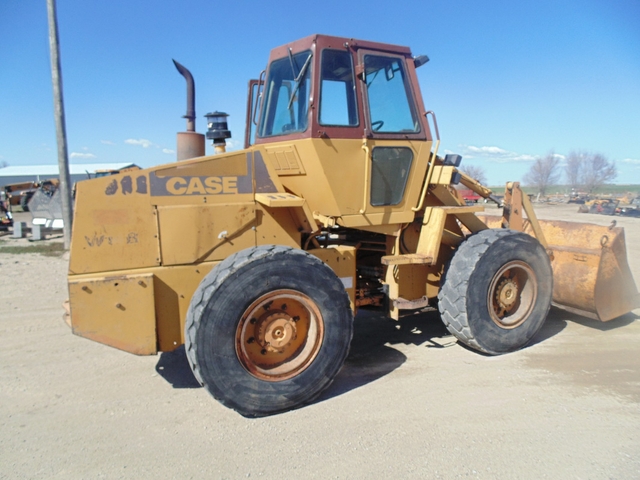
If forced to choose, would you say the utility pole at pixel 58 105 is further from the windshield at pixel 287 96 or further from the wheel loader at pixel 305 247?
the windshield at pixel 287 96

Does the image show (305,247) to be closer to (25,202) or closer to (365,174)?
(365,174)

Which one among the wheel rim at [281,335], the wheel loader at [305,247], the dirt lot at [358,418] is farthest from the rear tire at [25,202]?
the wheel rim at [281,335]

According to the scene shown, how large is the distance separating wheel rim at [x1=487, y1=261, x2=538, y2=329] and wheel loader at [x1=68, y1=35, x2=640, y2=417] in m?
0.02

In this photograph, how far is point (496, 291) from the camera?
15.8ft

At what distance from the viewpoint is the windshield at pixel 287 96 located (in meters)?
4.30

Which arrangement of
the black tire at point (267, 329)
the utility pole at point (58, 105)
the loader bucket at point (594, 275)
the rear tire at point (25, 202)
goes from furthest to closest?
the rear tire at point (25, 202) < the utility pole at point (58, 105) < the loader bucket at point (594, 275) < the black tire at point (267, 329)


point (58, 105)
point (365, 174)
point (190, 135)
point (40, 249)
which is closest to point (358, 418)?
point (365, 174)

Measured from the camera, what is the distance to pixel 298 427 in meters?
3.38

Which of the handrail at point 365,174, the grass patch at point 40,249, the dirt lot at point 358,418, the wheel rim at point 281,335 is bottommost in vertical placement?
the grass patch at point 40,249

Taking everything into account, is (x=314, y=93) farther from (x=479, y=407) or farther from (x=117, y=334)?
(x=479, y=407)

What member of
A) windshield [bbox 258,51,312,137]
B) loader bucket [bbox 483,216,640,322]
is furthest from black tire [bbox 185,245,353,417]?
loader bucket [bbox 483,216,640,322]

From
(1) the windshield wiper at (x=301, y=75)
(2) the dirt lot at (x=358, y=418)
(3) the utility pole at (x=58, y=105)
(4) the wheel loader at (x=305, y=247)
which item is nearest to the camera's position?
(2) the dirt lot at (x=358, y=418)

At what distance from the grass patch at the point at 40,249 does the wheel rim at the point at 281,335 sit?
9.25 m

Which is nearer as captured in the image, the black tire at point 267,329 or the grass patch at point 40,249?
the black tire at point 267,329
